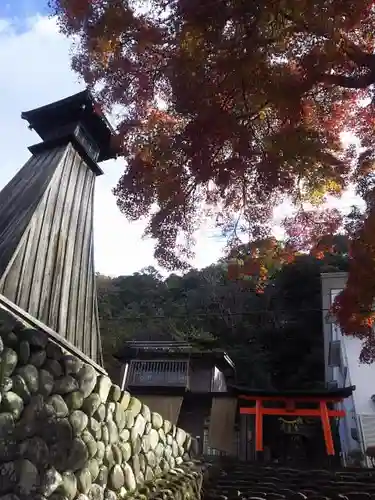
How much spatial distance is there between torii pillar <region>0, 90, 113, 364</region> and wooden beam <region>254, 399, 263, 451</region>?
26.7 feet

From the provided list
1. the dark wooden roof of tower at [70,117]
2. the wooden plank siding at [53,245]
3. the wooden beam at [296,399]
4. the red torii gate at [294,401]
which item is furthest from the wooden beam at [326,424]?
the dark wooden roof of tower at [70,117]

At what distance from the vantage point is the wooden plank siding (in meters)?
5.69

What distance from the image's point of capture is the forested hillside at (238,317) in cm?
2419

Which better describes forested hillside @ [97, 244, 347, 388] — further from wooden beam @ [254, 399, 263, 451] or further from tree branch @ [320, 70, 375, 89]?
tree branch @ [320, 70, 375, 89]

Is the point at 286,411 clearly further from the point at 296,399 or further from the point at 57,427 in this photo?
the point at 57,427

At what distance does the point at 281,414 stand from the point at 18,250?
11.9 meters

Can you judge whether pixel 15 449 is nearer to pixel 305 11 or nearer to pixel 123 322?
pixel 305 11

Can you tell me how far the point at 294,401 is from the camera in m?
14.7

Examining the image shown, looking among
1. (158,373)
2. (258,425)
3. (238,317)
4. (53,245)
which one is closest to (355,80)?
(53,245)

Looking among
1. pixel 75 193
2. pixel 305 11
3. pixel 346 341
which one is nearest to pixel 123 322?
pixel 346 341

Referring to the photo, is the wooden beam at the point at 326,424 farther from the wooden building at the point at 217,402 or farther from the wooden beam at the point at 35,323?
the wooden beam at the point at 35,323

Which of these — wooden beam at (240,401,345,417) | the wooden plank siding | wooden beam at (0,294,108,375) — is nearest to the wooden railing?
wooden beam at (240,401,345,417)

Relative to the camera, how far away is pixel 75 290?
6.85 meters

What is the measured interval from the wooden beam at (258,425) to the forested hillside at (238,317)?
253 inches
